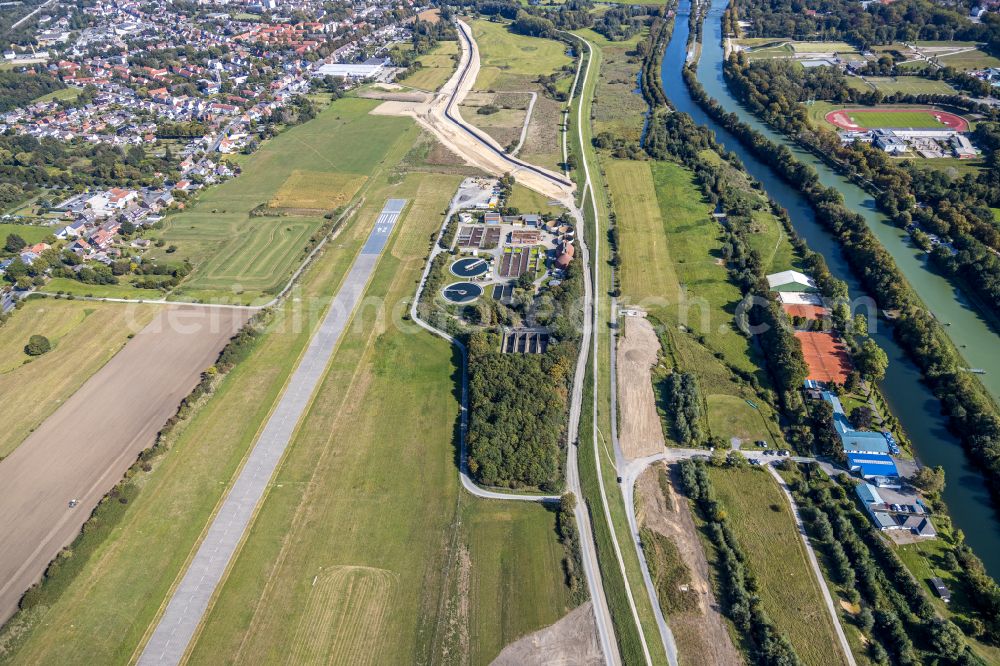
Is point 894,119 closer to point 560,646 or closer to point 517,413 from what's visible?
point 517,413

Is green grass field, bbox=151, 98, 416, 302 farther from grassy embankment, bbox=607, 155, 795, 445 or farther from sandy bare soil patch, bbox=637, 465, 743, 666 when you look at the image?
sandy bare soil patch, bbox=637, 465, 743, 666

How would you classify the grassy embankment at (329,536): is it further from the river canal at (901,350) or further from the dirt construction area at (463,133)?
the dirt construction area at (463,133)

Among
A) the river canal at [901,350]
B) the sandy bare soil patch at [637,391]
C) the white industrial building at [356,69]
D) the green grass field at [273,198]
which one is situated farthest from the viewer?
the white industrial building at [356,69]

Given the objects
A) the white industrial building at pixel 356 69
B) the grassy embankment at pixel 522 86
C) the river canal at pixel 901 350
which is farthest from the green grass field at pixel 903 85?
the white industrial building at pixel 356 69

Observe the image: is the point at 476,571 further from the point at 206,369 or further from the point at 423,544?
the point at 206,369

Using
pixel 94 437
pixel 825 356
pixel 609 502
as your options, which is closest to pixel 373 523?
pixel 609 502

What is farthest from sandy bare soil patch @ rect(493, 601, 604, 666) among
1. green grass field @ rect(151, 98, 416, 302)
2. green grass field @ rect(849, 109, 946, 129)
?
green grass field @ rect(849, 109, 946, 129)

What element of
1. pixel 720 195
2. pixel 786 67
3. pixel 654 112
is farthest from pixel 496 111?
pixel 786 67
